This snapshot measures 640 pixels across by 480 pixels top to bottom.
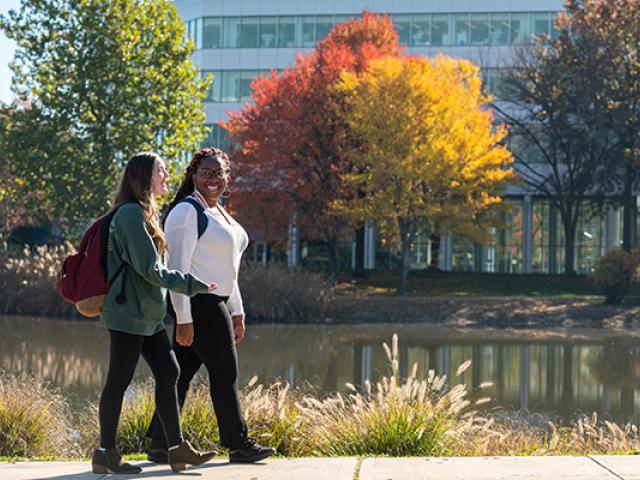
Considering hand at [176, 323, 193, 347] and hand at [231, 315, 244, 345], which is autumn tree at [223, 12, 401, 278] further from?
hand at [176, 323, 193, 347]

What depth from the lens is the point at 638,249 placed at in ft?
131

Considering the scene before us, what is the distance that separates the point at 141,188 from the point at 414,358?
1793cm

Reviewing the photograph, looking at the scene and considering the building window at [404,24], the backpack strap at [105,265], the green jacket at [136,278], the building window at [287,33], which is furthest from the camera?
the building window at [287,33]

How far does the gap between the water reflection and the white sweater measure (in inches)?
333

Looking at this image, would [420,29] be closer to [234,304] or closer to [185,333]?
[234,304]

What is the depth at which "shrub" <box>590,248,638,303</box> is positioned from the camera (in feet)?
128

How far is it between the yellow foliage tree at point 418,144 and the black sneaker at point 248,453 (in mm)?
31030

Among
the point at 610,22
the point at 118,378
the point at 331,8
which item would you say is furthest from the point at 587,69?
the point at 118,378

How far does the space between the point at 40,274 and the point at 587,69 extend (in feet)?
68.3

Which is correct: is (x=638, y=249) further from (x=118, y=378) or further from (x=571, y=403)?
(x=118, y=378)

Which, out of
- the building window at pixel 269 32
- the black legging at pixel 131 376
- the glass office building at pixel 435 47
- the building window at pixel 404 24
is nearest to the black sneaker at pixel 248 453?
the black legging at pixel 131 376

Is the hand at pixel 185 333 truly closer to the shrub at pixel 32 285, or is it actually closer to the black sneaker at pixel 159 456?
the black sneaker at pixel 159 456

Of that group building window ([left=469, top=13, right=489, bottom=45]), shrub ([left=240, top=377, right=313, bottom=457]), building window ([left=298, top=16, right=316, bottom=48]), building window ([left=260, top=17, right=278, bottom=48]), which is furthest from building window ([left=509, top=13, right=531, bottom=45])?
shrub ([left=240, top=377, right=313, bottom=457])

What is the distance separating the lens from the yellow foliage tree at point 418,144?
39.1 m
